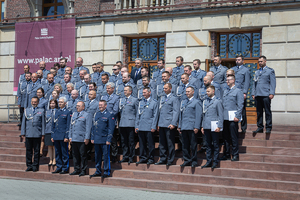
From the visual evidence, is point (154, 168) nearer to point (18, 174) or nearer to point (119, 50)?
point (18, 174)

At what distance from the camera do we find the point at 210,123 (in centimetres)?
Result: 985

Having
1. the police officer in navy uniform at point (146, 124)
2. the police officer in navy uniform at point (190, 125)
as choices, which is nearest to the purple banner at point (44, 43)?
the police officer in navy uniform at point (146, 124)

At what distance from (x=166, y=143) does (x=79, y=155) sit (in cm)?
228

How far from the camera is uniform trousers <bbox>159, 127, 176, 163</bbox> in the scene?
10.3 metres

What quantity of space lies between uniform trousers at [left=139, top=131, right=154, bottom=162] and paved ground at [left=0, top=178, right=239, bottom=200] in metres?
1.19

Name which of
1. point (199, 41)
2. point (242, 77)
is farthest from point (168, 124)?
point (199, 41)

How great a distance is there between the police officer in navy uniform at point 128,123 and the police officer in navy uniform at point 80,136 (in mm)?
882

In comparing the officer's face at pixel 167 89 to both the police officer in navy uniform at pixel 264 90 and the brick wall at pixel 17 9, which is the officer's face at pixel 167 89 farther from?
the brick wall at pixel 17 9

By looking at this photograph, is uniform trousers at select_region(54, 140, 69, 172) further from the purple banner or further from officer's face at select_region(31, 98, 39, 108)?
the purple banner

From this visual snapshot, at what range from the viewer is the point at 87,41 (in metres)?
17.9

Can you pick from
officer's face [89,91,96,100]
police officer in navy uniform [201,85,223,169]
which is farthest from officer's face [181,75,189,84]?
officer's face [89,91,96,100]

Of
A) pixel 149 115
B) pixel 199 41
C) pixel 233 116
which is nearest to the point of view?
pixel 233 116

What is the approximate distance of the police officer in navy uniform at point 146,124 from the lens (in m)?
10.6

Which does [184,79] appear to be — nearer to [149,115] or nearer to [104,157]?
[149,115]
